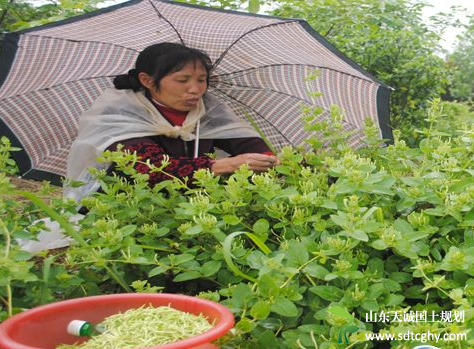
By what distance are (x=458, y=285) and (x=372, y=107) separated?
6.27 feet

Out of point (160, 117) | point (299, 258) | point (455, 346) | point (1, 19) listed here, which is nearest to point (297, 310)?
point (299, 258)

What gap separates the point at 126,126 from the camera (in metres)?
3.21

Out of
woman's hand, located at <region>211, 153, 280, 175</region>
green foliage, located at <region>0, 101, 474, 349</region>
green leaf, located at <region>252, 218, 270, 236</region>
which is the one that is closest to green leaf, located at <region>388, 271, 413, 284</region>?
green foliage, located at <region>0, 101, 474, 349</region>

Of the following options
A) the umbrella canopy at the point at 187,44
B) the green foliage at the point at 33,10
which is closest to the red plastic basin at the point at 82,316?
the umbrella canopy at the point at 187,44

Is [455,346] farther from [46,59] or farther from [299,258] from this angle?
[46,59]

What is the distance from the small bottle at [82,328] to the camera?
4.91ft

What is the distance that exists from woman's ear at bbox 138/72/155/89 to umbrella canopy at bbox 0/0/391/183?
0.16 metres

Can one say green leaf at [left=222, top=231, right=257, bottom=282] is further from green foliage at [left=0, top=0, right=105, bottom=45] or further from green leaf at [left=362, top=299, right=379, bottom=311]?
green foliage at [left=0, top=0, right=105, bottom=45]

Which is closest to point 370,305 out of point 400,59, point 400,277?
point 400,277

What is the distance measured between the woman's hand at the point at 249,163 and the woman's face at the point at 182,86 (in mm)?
587

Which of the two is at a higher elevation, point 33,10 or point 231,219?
point 33,10

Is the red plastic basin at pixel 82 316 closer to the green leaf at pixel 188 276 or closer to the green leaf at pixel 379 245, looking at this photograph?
the green leaf at pixel 188 276

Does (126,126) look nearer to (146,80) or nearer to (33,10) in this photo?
(146,80)

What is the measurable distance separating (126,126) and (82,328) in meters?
1.80
